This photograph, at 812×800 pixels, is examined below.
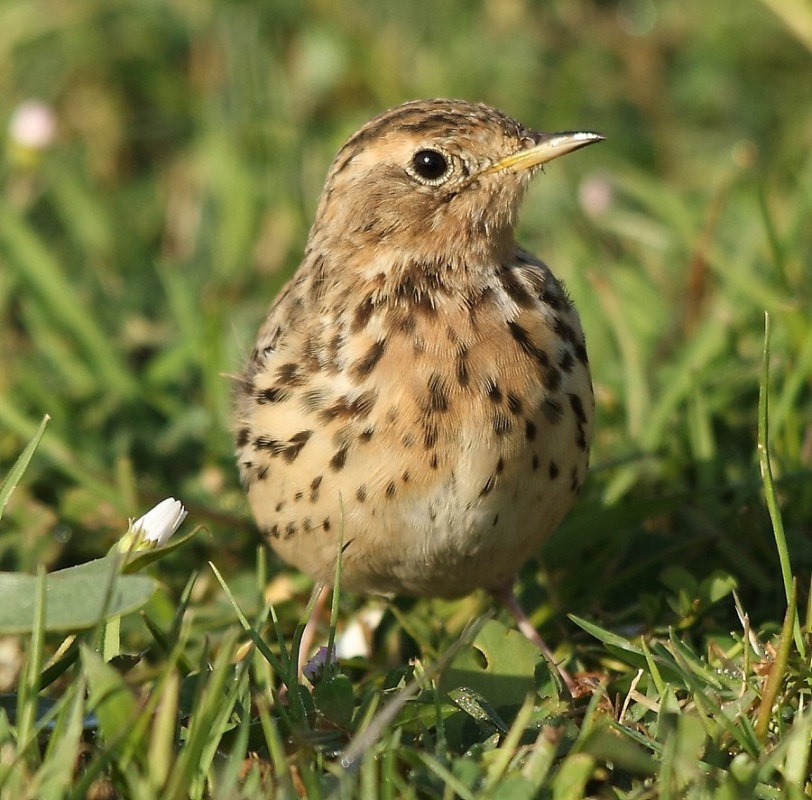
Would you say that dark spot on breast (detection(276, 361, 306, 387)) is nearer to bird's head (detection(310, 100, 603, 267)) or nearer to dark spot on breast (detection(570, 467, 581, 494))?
bird's head (detection(310, 100, 603, 267))

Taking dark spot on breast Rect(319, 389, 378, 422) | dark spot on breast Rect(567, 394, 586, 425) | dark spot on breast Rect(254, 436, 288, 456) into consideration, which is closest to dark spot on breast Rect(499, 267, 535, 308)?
dark spot on breast Rect(567, 394, 586, 425)

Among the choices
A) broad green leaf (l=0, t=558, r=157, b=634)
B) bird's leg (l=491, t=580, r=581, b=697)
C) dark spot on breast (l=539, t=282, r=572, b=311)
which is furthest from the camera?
bird's leg (l=491, t=580, r=581, b=697)

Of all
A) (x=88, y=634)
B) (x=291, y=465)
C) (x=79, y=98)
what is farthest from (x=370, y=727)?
(x=79, y=98)

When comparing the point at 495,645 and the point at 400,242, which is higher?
the point at 400,242

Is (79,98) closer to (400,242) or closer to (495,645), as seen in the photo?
(400,242)

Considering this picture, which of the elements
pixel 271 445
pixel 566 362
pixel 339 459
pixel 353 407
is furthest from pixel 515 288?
pixel 271 445

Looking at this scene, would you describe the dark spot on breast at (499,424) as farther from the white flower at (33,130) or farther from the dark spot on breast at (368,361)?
the white flower at (33,130)

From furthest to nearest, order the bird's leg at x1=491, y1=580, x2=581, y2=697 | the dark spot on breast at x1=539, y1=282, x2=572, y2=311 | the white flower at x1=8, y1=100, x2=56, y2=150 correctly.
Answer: the white flower at x1=8, y1=100, x2=56, y2=150 < the bird's leg at x1=491, y1=580, x2=581, y2=697 < the dark spot on breast at x1=539, y1=282, x2=572, y2=311

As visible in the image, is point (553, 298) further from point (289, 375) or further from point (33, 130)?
point (33, 130)
